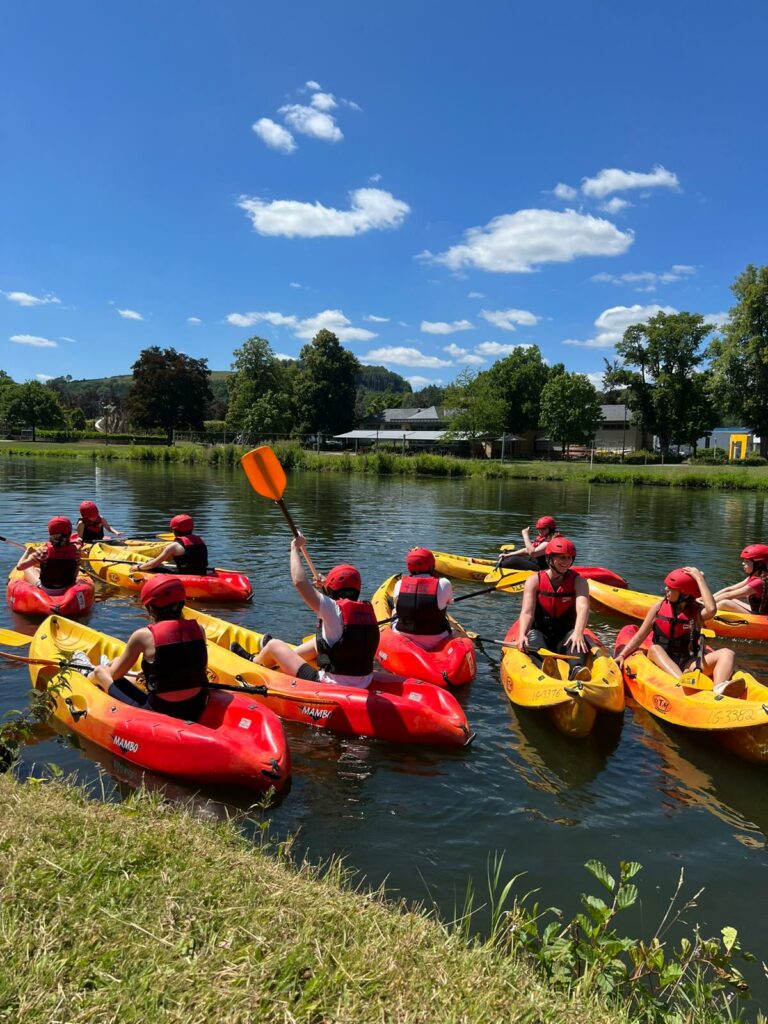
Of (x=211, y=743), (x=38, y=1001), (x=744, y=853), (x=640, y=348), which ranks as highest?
(x=640, y=348)

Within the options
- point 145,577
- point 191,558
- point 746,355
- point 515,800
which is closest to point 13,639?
point 145,577

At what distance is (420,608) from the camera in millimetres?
7758

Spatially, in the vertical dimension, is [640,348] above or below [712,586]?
above

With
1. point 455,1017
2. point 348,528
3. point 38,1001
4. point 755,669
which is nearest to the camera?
point 38,1001

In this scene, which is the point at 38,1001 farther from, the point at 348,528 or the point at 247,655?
the point at 348,528

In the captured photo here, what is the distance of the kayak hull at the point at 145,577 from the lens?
11.4m

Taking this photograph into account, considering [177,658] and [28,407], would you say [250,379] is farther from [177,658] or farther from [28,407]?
[177,658]

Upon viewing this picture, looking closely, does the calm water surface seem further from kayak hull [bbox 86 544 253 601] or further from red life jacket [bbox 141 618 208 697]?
red life jacket [bbox 141 618 208 697]

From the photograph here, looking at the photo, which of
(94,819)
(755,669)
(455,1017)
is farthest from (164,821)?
(755,669)

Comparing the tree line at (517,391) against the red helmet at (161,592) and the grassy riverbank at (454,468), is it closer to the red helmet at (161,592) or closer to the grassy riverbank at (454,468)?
the grassy riverbank at (454,468)

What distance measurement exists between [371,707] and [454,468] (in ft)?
142

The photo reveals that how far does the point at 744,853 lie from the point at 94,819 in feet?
13.7

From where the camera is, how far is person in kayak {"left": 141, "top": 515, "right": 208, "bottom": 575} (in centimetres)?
1127

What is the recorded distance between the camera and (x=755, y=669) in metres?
8.73
